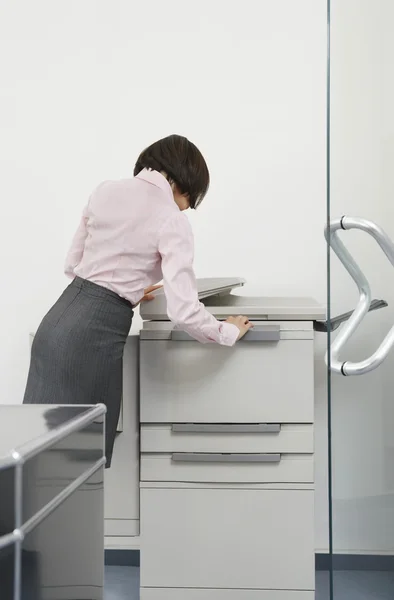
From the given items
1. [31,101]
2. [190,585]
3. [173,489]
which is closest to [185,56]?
[31,101]

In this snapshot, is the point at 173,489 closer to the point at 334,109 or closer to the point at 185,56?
the point at 334,109

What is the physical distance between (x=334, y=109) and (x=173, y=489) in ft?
3.69

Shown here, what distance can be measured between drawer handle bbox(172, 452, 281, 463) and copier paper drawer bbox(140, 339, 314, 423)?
92mm

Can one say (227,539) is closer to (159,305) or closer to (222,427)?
(222,427)

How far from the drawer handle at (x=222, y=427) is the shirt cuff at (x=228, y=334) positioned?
A: 25 centimetres

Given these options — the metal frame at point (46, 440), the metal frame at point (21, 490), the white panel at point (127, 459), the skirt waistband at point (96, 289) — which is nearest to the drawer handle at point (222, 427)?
the white panel at point (127, 459)

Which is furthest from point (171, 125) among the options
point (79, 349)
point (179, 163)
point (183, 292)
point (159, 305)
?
point (79, 349)

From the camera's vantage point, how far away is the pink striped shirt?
1938 mm

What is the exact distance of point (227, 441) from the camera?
2.09 meters

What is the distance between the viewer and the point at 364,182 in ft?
5.03

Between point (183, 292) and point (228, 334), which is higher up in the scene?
point (183, 292)

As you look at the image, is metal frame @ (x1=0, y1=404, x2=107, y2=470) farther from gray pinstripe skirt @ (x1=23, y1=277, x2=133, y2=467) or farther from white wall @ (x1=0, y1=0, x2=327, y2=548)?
white wall @ (x1=0, y1=0, x2=327, y2=548)

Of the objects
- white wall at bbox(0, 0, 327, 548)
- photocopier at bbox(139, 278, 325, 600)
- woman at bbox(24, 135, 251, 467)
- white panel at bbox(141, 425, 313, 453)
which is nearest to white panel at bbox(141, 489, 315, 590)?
photocopier at bbox(139, 278, 325, 600)

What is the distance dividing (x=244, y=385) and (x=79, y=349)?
0.46m
